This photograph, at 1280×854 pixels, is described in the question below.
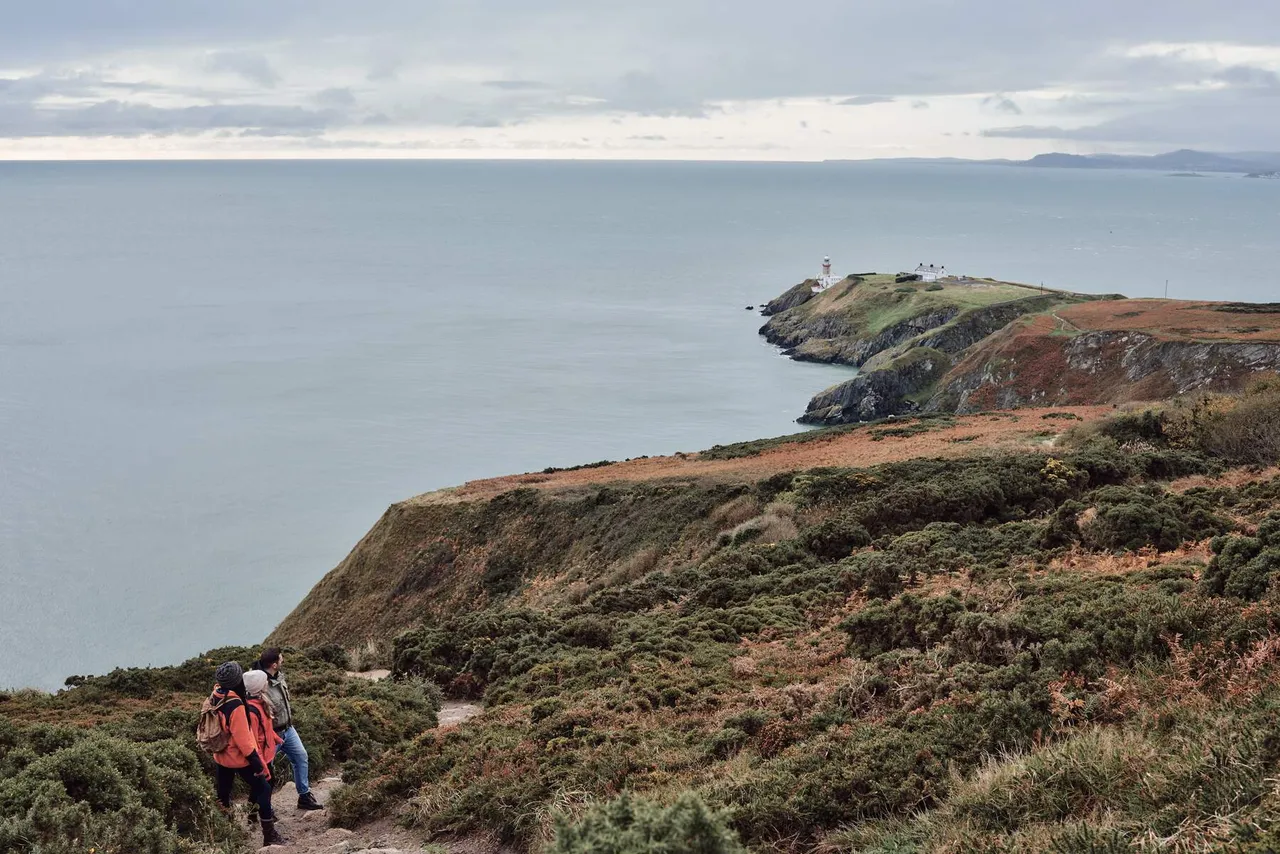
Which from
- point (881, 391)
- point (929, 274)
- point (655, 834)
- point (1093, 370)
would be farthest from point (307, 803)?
point (929, 274)

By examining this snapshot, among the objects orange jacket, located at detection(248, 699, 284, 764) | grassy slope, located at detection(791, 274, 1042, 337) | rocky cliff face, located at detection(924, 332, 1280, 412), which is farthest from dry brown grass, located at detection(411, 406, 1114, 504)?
grassy slope, located at detection(791, 274, 1042, 337)

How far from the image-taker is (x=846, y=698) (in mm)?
11383

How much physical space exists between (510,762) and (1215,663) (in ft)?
24.6

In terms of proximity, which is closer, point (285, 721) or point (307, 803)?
point (285, 721)

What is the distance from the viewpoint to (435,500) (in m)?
37.9

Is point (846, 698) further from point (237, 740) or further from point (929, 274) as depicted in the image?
point (929, 274)

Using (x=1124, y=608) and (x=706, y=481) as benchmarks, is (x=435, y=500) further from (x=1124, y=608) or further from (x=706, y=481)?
(x=1124, y=608)

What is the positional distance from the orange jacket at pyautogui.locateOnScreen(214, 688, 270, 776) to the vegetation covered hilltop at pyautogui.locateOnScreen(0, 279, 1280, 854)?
19.9 inches

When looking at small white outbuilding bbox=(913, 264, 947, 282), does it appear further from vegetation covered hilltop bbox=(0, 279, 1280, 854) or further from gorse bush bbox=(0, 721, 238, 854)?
gorse bush bbox=(0, 721, 238, 854)

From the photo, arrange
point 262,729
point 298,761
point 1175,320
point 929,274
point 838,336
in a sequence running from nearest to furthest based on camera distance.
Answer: point 262,729, point 298,761, point 1175,320, point 838,336, point 929,274

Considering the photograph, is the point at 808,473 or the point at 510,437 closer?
the point at 808,473

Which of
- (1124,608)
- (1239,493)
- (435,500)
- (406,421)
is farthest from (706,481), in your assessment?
(406,421)

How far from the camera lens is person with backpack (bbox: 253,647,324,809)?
10273 millimetres

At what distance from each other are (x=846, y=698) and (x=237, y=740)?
21.9 feet
